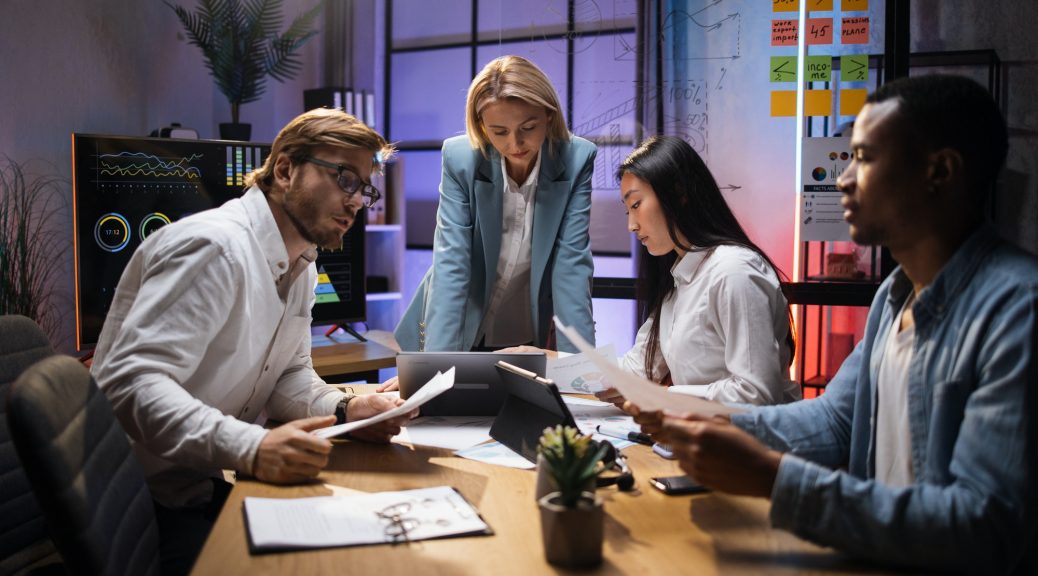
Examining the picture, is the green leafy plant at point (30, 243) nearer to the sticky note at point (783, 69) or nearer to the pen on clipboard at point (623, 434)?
the pen on clipboard at point (623, 434)

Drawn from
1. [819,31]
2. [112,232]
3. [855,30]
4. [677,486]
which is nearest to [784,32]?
[819,31]

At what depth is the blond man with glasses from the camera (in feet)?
5.31

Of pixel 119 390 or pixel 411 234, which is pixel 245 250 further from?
pixel 411 234

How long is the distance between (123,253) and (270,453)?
7.92 feet

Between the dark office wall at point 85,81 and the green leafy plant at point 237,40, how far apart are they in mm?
150

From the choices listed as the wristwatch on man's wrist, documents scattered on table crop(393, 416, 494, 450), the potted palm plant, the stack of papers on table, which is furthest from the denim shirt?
the potted palm plant

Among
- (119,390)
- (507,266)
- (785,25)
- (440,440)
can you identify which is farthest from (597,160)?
(119,390)

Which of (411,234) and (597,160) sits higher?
(597,160)

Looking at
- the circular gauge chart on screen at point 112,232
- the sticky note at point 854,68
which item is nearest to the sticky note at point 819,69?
the sticky note at point 854,68

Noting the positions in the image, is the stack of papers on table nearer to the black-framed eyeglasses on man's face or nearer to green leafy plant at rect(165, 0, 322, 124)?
the black-framed eyeglasses on man's face

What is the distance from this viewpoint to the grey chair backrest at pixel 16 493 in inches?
73.0

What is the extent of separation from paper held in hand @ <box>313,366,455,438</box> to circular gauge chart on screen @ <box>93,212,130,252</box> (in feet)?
7.37

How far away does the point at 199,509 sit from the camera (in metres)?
1.89

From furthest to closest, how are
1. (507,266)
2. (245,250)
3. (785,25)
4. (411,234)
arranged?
(411,234), (785,25), (507,266), (245,250)
